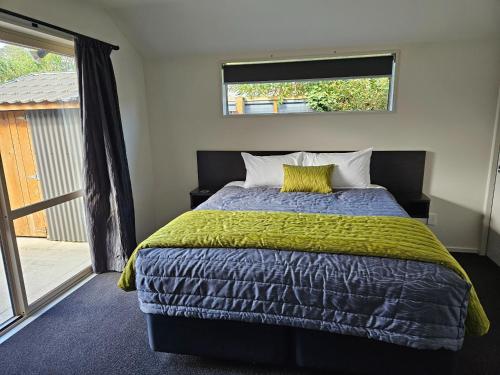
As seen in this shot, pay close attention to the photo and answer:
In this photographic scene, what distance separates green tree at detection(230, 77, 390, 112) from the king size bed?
68.0 inches

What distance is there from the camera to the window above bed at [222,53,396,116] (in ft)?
10.4

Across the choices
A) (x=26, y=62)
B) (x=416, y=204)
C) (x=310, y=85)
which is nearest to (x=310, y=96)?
(x=310, y=85)

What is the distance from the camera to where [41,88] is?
2475 millimetres

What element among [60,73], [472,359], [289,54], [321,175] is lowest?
[472,359]

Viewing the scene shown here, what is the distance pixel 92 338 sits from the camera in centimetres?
203

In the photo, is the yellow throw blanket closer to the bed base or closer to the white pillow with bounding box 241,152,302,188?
the bed base

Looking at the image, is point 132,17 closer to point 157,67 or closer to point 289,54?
point 157,67

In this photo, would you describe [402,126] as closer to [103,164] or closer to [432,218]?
[432,218]

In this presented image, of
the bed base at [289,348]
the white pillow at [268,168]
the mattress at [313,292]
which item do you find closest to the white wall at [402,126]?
the white pillow at [268,168]

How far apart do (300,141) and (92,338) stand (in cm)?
253

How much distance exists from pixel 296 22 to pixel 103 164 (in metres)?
2.16

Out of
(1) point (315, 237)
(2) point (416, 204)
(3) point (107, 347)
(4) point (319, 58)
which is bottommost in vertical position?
(3) point (107, 347)

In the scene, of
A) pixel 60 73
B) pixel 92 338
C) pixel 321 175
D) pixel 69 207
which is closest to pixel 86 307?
pixel 92 338

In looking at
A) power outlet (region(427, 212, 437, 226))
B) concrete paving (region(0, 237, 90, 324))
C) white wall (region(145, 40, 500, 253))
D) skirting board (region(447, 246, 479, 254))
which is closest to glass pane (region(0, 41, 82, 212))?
concrete paving (region(0, 237, 90, 324))
